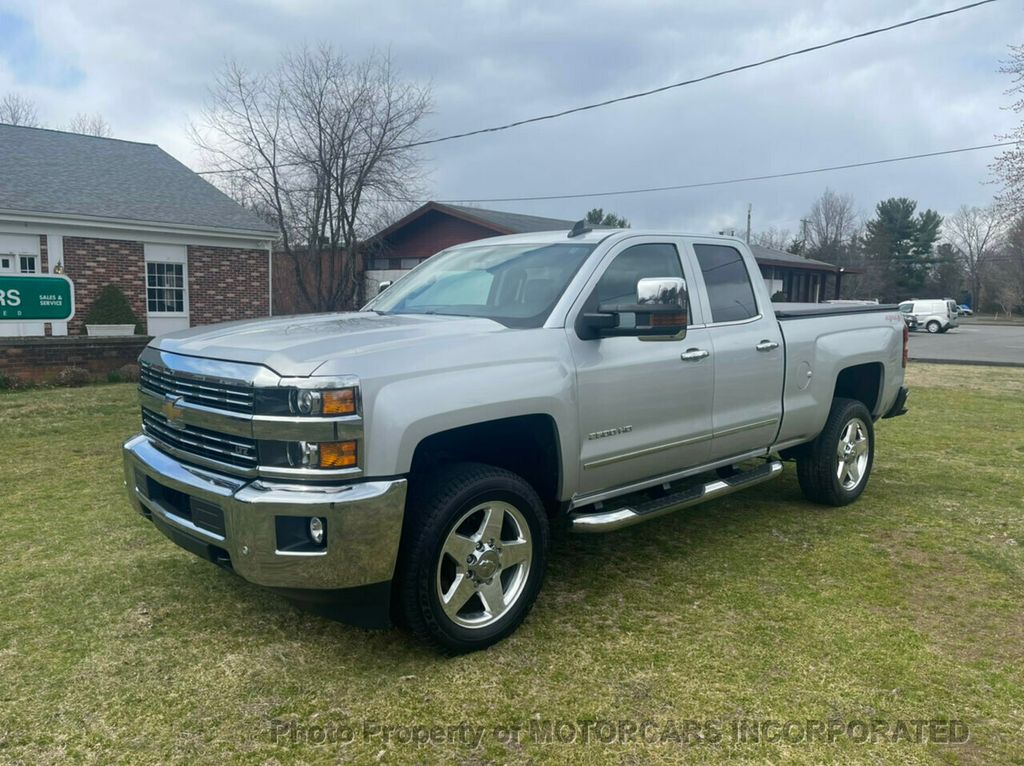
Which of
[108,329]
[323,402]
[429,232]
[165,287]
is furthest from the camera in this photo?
[429,232]

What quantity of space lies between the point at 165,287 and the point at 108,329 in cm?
227

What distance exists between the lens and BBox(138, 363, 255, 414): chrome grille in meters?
3.08

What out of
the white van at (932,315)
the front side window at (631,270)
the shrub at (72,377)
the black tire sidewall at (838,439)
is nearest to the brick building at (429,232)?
the white van at (932,315)

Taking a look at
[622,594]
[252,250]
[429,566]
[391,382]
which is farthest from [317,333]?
[252,250]

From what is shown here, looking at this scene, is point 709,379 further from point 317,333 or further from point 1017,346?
point 1017,346

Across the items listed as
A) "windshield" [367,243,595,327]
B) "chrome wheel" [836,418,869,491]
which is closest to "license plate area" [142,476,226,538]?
"windshield" [367,243,595,327]

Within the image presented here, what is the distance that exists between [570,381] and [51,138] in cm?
2159

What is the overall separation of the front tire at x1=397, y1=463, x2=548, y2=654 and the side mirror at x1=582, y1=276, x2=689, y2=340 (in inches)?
34.2

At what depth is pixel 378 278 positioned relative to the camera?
28281 mm

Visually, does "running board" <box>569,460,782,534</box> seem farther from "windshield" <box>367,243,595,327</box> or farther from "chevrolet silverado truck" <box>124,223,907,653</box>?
"windshield" <box>367,243,595,327</box>

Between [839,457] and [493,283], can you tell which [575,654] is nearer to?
[493,283]

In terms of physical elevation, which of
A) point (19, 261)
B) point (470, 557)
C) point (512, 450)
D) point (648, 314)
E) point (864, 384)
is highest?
point (19, 261)

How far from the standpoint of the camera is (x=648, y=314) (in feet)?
12.0

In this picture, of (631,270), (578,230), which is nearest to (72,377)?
(578,230)
